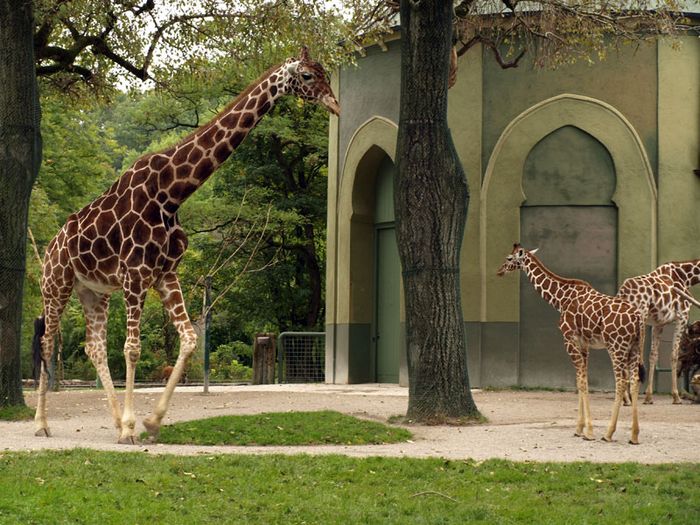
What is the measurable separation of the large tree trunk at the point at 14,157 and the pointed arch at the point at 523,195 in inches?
398

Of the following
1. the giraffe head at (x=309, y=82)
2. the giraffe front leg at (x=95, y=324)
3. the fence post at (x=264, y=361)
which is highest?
the giraffe head at (x=309, y=82)

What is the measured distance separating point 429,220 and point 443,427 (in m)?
2.91

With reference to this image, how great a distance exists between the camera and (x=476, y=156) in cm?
2427

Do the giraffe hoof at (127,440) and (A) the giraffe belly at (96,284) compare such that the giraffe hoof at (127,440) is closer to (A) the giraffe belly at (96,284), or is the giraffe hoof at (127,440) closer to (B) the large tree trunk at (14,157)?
(A) the giraffe belly at (96,284)

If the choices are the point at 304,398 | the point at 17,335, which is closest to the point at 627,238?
the point at 304,398

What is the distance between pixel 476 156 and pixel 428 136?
319 inches

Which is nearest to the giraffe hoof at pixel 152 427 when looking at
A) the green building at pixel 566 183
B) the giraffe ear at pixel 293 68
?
the giraffe ear at pixel 293 68

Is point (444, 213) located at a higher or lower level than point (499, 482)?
higher

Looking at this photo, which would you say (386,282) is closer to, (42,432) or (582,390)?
(582,390)

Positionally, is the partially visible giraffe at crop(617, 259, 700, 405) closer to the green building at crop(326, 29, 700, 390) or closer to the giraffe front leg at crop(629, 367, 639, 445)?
the green building at crop(326, 29, 700, 390)

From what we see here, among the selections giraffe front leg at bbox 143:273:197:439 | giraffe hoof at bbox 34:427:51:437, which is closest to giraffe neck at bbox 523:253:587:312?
giraffe front leg at bbox 143:273:197:439

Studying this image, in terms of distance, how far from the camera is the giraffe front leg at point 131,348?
42.0ft

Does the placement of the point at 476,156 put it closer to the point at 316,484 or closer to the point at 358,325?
the point at 358,325

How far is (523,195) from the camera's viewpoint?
941 inches
